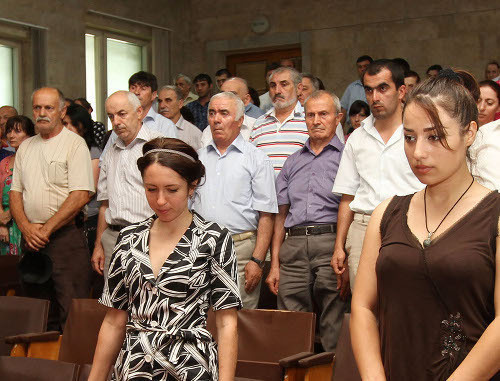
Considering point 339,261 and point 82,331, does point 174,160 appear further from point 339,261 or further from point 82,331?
point 339,261

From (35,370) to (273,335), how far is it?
1.01 meters

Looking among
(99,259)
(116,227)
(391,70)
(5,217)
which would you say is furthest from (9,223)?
(391,70)

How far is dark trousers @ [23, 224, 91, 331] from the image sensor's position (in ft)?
14.5

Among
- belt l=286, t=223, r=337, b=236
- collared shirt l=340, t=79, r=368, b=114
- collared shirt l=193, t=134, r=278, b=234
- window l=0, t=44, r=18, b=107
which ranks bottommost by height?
belt l=286, t=223, r=337, b=236

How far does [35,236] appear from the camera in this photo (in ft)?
14.2

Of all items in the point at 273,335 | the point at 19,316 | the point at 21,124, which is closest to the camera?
the point at 273,335

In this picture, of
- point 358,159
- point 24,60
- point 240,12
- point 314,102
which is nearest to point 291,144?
point 314,102

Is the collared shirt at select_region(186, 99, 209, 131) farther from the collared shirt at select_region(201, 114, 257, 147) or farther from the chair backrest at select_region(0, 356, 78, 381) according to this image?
the chair backrest at select_region(0, 356, 78, 381)

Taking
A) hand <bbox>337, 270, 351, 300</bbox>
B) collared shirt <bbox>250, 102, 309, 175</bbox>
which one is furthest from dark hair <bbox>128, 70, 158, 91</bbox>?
hand <bbox>337, 270, 351, 300</bbox>

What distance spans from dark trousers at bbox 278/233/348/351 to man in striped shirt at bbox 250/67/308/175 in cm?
62

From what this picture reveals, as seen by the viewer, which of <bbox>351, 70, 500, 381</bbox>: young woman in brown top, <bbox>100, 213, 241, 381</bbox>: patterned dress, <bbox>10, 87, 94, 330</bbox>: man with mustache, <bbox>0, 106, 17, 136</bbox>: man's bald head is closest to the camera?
<bbox>351, 70, 500, 381</bbox>: young woman in brown top

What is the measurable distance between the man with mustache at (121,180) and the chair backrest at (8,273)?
62 centimetres

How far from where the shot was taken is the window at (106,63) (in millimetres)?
9273

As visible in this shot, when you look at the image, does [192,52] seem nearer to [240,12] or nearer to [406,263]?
[240,12]
